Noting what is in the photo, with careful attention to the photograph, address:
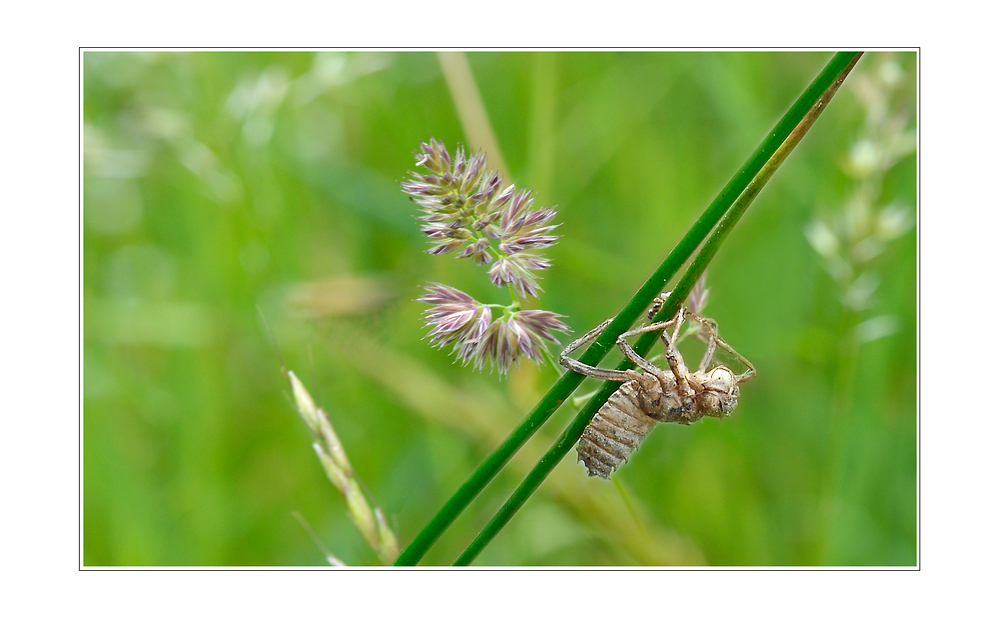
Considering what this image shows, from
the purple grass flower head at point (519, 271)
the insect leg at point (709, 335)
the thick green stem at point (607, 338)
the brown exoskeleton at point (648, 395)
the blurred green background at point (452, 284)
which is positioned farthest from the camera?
the blurred green background at point (452, 284)

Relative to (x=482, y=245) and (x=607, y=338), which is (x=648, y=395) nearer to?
(x=607, y=338)

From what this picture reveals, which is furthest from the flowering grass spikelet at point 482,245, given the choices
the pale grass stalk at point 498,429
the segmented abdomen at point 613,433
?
the pale grass stalk at point 498,429

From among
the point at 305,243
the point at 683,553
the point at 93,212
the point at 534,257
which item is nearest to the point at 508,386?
A: the point at 683,553

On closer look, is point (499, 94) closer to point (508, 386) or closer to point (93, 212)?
point (508, 386)

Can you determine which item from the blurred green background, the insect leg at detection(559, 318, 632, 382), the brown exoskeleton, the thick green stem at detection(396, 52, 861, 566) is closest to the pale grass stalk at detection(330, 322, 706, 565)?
the blurred green background

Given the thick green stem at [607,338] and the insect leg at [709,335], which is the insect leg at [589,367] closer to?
the thick green stem at [607,338]

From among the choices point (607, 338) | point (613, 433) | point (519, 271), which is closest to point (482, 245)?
point (519, 271)
